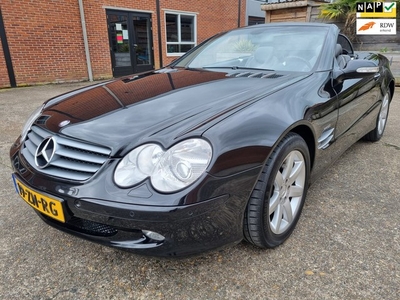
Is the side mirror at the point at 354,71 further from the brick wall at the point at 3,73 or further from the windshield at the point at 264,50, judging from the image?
the brick wall at the point at 3,73

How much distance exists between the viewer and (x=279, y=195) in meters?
1.75

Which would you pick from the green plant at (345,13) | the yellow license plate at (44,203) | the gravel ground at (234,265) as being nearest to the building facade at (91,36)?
the green plant at (345,13)

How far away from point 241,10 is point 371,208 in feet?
43.2

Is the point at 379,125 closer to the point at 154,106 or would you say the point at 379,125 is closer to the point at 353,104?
the point at 353,104

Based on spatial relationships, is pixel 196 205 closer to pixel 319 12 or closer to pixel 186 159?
pixel 186 159

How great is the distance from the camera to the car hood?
1446mm

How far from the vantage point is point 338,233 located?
1947 millimetres

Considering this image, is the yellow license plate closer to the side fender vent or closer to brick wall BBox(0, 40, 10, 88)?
the side fender vent

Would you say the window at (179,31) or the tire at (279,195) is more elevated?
the window at (179,31)

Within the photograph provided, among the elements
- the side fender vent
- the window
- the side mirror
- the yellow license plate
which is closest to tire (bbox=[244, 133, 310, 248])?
the side fender vent

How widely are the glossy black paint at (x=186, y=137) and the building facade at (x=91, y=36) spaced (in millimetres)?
7046

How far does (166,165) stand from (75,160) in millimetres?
474

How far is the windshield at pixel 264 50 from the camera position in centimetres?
243

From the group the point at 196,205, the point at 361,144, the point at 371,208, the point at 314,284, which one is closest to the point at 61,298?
the point at 196,205
